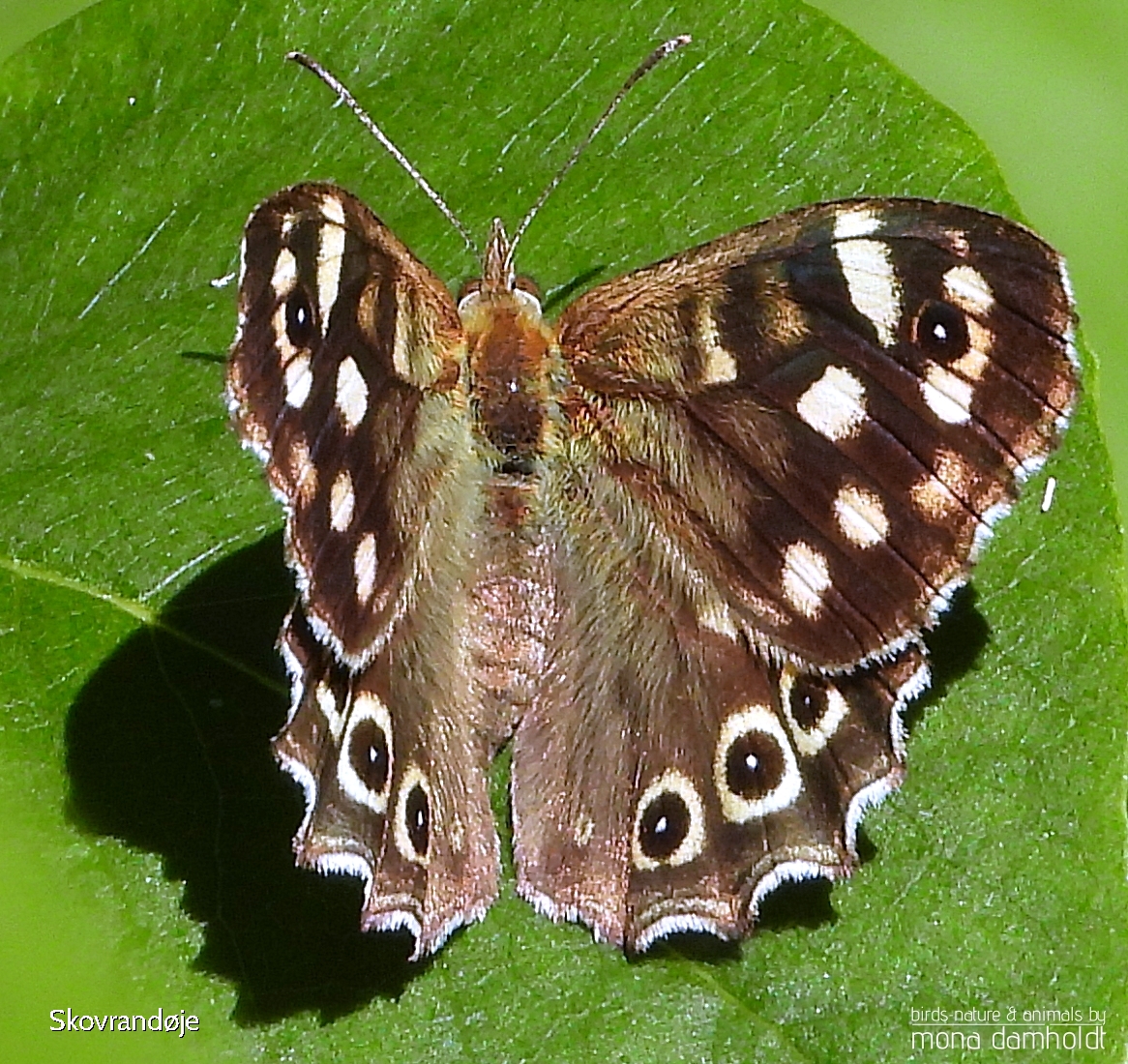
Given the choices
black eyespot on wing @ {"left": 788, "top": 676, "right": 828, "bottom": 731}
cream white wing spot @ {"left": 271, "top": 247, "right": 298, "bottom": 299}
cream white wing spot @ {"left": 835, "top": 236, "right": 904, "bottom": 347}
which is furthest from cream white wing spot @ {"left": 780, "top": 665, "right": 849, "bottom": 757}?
cream white wing spot @ {"left": 271, "top": 247, "right": 298, "bottom": 299}

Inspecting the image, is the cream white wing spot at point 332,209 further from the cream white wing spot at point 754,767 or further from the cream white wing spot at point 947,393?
the cream white wing spot at point 754,767

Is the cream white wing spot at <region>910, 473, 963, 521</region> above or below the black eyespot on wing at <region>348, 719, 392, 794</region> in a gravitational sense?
→ below

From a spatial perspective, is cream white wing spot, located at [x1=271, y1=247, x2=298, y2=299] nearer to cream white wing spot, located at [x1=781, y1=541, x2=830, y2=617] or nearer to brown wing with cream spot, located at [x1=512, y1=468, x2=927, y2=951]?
brown wing with cream spot, located at [x1=512, y1=468, x2=927, y2=951]

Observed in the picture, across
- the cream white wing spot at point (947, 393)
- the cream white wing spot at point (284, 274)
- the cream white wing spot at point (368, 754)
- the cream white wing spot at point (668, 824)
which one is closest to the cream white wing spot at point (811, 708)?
the cream white wing spot at point (668, 824)

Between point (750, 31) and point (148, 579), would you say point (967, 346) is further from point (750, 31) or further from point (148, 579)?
point (148, 579)

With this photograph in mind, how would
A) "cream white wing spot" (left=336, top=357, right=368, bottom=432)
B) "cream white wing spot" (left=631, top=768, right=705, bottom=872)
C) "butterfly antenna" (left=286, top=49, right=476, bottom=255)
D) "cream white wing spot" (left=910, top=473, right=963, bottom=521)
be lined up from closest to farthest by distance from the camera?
"cream white wing spot" (left=336, top=357, right=368, bottom=432)
"cream white wing spot" (left=910, top=473, right=963, bottom=521)
"cream white wing spot" (left=631, top=768, right=705, bottom=872)
"butterfly antenna" (left=286, top=49, right=476, bottom=255)
